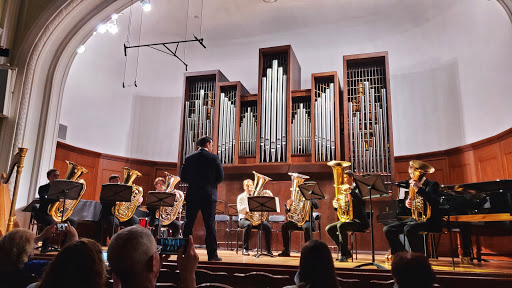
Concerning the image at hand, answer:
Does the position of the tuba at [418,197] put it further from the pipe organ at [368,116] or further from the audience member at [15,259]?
the audience member at [15,259]

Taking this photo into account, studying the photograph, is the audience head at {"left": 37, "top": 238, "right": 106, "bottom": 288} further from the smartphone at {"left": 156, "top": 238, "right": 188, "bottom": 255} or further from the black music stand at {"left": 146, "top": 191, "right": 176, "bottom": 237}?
the black music stand at {"left": 146, "top": 191, "right": 176, "bottom": 237}

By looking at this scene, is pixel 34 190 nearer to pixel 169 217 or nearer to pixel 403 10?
pixel 169 217

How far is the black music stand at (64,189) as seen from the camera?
18.1 feet

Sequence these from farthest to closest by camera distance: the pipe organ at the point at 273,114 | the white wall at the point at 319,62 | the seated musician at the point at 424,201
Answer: the pipe organ at the point at 273,114
the white wall at the point at 319,62
the seated musician at the point at 424,201

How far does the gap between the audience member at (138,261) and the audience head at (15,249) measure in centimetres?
133

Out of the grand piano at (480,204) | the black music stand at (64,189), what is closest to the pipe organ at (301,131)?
the grand piano at (480,204)

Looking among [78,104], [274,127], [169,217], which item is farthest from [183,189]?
[78,104]

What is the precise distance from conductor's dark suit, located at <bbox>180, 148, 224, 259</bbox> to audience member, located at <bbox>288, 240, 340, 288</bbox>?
3.06 m

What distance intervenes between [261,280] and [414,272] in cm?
221

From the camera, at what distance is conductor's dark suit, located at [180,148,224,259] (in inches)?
206

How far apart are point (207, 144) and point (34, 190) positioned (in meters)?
2.96

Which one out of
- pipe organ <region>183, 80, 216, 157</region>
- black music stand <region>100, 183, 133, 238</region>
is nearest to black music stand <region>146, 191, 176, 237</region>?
black music stand <region>100, 183, 133, 238</region>

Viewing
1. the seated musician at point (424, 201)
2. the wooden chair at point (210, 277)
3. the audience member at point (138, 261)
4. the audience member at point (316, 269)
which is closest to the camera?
the audience member at point (138, 261)

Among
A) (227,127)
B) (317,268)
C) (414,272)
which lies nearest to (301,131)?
(227,127)
